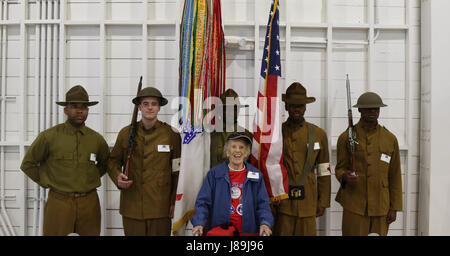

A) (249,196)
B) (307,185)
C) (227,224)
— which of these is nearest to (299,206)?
(307,185)

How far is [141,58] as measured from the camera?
Result: 3824 mm

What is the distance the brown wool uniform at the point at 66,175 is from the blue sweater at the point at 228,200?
108 centimetres

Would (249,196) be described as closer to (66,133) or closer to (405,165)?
(66,133)

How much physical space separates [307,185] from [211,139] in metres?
0.96

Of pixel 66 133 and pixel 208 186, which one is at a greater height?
pixel 66 133

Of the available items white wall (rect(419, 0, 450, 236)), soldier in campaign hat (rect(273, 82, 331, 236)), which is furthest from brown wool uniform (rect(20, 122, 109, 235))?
white wall (rect(419, 0, 450, 236))

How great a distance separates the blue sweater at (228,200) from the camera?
268 centimetres

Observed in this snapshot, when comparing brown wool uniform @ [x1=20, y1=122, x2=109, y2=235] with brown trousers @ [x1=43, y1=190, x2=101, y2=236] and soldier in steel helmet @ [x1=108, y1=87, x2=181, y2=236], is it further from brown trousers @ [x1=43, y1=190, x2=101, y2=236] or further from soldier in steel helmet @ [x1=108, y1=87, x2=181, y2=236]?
soldier in steel helmet @ [x1=108, y1=87, x2=181, y2=236]

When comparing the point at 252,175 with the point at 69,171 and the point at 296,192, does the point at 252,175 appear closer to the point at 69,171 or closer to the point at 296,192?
the point at 296,192

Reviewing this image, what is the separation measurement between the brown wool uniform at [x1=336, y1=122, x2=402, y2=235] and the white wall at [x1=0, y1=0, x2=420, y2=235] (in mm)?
541

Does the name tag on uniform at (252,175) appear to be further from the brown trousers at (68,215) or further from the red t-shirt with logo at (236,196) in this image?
the brown trousers at (68,215)

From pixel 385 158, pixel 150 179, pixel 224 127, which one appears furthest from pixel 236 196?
pixel 385 158

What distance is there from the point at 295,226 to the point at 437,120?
6.51 ft

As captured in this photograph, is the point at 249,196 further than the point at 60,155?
No
